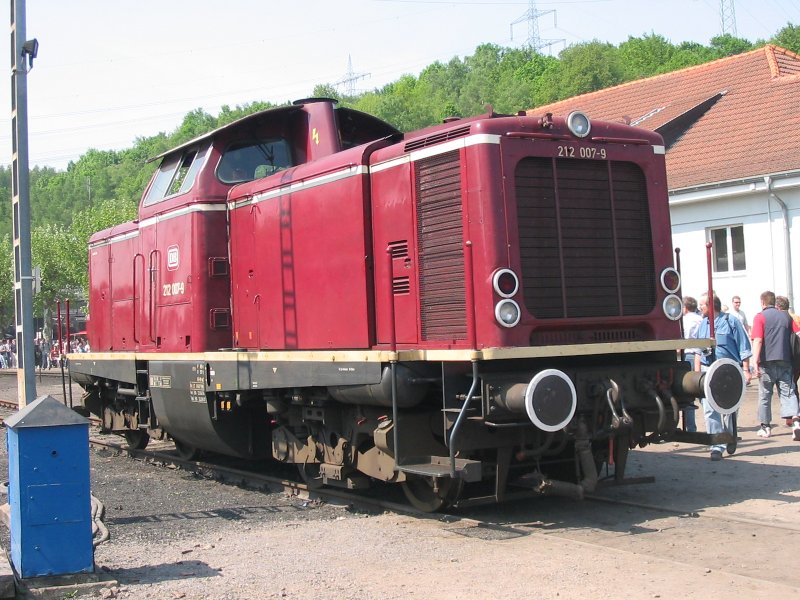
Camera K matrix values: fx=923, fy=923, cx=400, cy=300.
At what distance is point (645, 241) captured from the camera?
759cm

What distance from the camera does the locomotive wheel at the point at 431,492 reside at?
7.22 metres

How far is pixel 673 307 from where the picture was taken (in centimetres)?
757

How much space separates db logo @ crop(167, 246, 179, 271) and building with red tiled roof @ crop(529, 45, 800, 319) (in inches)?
378

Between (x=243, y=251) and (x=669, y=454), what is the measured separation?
5251 millimetres

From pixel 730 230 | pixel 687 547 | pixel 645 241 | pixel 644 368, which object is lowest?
pixel 687 547

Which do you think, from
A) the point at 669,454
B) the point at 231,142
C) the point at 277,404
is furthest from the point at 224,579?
the point at 669,454

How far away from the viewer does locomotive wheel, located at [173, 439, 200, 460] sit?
11.3 metres

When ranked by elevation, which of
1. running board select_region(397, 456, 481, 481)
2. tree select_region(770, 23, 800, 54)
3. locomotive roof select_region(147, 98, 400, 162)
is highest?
tree select_region(770, 23, 800, 54)

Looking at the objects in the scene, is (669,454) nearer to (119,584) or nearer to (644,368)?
(644,368)

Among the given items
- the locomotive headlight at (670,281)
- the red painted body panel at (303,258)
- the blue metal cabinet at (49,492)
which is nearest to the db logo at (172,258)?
the red painted body panel at (303,258)

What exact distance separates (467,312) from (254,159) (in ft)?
13.3

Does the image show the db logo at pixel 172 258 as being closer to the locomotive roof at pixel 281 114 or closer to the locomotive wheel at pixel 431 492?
the locomotive roof at pixel 281 114

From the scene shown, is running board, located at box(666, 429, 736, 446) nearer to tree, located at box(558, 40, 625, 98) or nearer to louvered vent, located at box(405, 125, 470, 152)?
louvered vent, located at box(405, 125, 470, 152)

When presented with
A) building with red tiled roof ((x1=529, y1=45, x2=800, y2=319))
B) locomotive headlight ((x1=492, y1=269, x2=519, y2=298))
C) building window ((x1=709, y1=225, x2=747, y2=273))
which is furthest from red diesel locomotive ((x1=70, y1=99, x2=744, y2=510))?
building window ((x1=709, y1=225, x2=747, y2=273))
